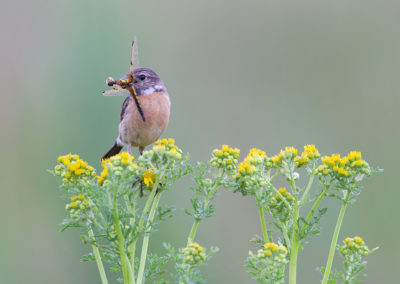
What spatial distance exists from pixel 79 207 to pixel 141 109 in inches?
68.4

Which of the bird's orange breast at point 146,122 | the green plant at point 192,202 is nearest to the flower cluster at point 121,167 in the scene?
the green plant at point 192,202

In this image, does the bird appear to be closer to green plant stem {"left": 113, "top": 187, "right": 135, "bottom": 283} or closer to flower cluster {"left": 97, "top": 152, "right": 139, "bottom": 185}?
flower cluster {"left": 97, "top": 152, "right": 139, "bottom": 185}

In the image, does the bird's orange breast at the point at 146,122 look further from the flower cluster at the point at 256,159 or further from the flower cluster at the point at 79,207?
the flower cluster at the point at 79,207

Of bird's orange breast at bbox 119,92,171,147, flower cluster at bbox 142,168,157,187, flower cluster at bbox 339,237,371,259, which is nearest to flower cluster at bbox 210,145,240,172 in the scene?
flower cluster at bbox 142,168,157,187

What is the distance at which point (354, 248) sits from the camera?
2301 millimetres

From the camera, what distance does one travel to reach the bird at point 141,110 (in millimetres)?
3740

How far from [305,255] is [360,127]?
166 centimetres

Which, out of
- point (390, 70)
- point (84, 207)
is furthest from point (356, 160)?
point (390, 70)

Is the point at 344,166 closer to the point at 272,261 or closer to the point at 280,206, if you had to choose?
the point at 280,206

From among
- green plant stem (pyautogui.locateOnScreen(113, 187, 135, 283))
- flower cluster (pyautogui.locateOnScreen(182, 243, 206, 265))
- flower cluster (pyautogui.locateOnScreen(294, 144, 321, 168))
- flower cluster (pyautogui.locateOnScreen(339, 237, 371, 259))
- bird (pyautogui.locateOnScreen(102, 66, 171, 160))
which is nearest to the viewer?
flower cluster (pyautogui.locateOnScreen(182, 243, 206, 265))

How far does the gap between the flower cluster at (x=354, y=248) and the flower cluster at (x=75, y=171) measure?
1.12 meters

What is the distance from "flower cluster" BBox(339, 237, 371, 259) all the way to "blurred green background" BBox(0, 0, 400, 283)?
2187mm

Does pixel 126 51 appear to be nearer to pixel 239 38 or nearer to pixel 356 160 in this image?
pixel 239 38

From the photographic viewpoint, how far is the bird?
374 cm
